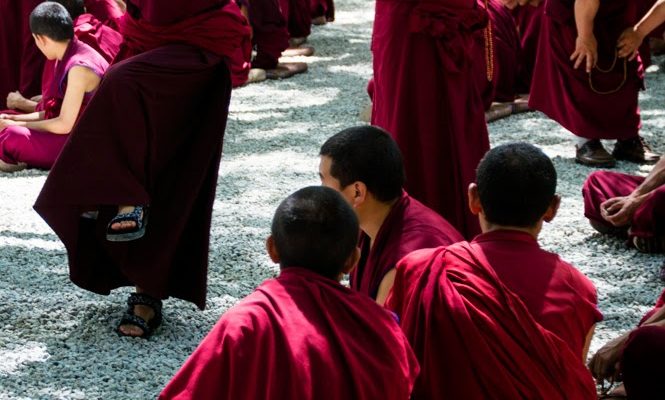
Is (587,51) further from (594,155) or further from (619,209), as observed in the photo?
(619,209)

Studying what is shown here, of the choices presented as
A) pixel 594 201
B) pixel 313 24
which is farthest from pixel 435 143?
pixel 313 24

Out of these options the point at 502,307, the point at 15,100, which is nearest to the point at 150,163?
the point at 502,307

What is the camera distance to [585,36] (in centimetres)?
689

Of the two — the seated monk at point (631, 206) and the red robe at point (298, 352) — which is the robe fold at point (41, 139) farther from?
the red robe at point (298, 352)

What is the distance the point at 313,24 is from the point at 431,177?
23.9 ft

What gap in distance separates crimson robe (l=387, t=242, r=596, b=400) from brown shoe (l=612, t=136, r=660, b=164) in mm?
4288

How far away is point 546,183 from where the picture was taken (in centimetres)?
338

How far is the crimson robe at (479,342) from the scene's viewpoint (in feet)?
10.2

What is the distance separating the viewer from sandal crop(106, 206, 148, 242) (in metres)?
4.43

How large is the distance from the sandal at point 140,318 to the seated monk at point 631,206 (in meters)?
2.16

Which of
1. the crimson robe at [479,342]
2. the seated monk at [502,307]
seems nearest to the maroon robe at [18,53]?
the seated monk at [502,307]

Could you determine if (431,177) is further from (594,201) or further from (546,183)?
(546,183)

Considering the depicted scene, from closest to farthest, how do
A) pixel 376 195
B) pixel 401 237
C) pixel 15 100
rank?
pixel 401 237 < pixel 376 195 < pixel 15 100

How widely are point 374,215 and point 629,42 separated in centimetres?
360
